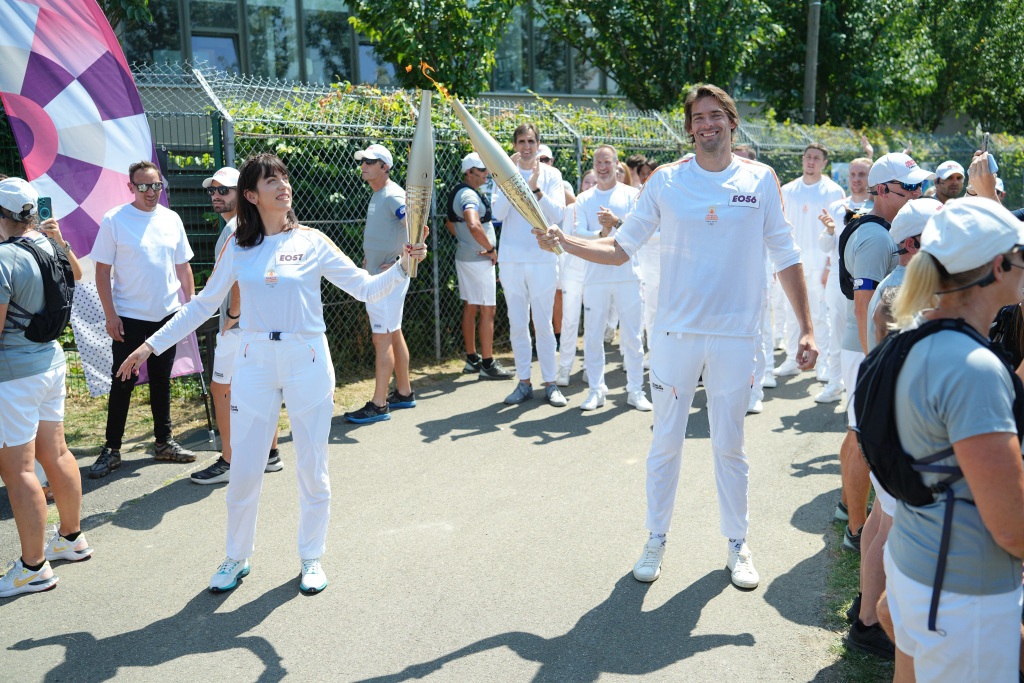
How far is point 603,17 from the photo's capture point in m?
18.4

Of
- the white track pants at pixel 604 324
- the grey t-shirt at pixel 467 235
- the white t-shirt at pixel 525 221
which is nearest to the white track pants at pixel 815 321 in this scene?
the white track pants at pixel 604 324

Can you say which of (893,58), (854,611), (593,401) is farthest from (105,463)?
(893,58)

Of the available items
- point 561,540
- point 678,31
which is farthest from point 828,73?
point 561,540

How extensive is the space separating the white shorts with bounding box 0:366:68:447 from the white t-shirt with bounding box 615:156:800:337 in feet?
10.8

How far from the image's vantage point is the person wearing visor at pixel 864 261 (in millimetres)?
4352

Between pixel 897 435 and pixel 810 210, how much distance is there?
7.54 metres

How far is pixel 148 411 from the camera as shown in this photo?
27.9 ft

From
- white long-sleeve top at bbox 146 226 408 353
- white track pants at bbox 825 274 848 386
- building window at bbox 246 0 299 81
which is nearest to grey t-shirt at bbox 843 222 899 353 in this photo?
white long-sleeve top at bbox 146 226 408 353

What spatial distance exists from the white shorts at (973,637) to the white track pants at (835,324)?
17.8 ft

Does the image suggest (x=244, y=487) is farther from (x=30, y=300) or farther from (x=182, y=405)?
(x=182, y=405)

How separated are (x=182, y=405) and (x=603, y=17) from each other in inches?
516

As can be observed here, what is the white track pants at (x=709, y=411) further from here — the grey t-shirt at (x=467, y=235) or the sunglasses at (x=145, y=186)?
the grey t-shirt at (x=467, y=235)

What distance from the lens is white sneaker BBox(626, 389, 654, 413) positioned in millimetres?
8445

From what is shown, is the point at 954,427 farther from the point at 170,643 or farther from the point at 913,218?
the point at 170,643
